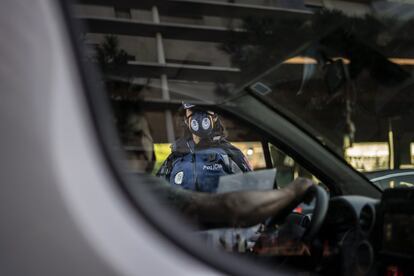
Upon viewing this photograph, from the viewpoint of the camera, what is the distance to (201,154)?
184 centimetres

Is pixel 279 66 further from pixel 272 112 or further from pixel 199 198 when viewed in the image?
pixel 199 198

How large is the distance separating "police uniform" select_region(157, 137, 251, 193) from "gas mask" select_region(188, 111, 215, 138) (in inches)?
1.2

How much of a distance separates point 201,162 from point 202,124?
0.43ft

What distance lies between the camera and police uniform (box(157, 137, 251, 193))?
158cm

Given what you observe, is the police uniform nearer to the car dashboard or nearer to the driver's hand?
the driver's hand

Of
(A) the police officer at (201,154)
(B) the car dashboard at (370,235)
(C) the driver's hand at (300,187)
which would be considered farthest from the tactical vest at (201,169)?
(B) the car dashboard at (370,235)

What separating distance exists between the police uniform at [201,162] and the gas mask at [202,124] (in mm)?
31

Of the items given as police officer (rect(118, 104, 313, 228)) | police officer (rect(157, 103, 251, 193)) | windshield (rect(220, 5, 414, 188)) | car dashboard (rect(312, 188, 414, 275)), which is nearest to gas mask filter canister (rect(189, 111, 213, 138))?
police officer (rect(157, 103, 251, 193))

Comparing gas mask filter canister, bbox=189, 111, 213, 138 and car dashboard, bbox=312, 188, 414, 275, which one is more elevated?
gas mask filter canister, bbox=189, 111, 213, 138

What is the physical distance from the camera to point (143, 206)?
45.7 inches

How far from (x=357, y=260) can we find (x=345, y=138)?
0.37 m

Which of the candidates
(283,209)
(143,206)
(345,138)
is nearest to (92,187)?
(143,206)

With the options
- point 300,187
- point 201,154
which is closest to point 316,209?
point 300,187

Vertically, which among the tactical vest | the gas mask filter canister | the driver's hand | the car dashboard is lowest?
the car dashboard
